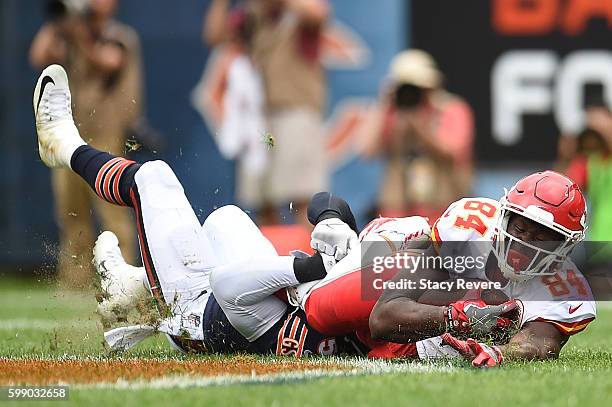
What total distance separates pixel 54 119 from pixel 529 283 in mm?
2242

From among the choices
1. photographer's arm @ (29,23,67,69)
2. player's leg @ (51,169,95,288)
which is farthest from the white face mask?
photographer's arm @ (29,23,67,69)

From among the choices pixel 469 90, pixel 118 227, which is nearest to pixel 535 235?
pixel 118 227

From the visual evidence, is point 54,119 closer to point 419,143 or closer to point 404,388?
point 404,388

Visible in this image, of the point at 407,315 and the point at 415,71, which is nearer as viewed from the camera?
the point at 407,315

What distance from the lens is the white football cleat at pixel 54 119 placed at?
5316 millimetres

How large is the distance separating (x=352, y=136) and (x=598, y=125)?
1.93 metres

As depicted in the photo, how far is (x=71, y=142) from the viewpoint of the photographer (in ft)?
17.4

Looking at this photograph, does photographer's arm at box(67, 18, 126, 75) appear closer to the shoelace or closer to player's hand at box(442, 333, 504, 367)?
the shoelace

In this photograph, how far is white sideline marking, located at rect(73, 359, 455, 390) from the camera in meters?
3.70

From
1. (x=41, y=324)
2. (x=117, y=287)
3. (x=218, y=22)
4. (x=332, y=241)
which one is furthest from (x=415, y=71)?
(x=332, y=241)

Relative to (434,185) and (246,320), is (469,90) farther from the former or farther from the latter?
(246,320)

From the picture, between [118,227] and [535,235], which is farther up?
[535,235]

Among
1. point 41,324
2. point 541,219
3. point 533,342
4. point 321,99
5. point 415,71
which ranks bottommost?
point 41,324

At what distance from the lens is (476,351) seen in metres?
4.16
